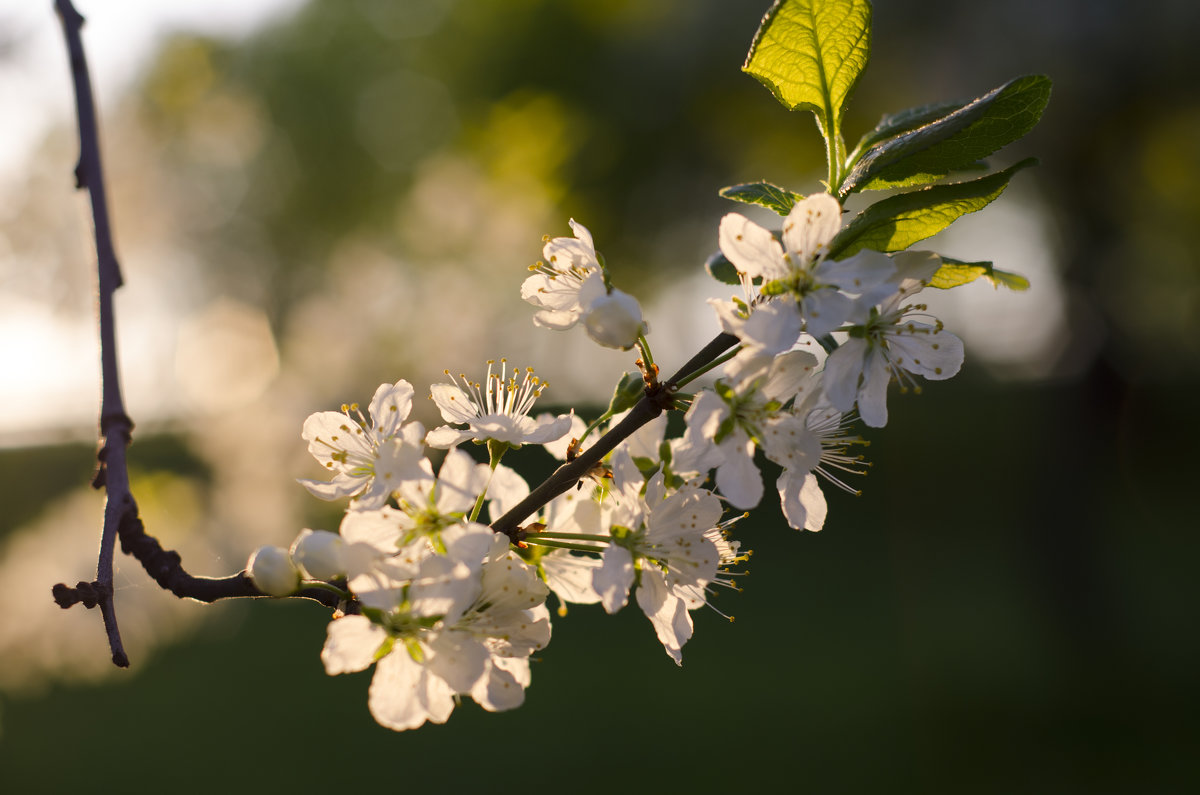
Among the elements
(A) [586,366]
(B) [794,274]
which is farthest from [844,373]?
(A) [586,366]

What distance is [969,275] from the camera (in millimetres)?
1081

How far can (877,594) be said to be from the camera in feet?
32.4

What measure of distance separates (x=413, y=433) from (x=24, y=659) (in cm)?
373

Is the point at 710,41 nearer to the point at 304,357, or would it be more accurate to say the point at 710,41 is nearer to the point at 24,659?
the point at 304,357

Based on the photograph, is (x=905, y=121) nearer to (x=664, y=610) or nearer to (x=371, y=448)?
(x=664, y=610)

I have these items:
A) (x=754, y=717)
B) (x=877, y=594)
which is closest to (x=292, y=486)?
(x=754, y=717)

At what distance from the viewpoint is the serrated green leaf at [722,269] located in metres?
1.17

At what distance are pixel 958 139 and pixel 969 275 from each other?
0.16 meters

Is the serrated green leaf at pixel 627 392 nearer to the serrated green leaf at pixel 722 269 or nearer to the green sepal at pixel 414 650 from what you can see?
the serrated green leaf at pixel 722 269

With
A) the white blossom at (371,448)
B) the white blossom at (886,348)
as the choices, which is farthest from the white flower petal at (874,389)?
the white blossom at (371,448)

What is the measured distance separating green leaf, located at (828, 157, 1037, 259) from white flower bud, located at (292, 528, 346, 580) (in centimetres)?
69

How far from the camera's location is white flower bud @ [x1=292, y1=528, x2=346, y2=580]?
39.8 inches

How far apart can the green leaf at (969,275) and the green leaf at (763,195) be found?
21 centimetres

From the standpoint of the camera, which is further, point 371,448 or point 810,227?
point 371,448
